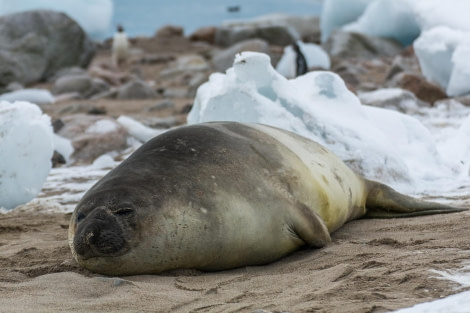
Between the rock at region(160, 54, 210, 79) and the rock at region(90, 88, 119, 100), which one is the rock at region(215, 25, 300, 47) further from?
the rock at region(90, 88, 119, 100)

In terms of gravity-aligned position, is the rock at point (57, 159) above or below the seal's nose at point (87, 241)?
below

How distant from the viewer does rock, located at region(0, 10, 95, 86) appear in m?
15.8

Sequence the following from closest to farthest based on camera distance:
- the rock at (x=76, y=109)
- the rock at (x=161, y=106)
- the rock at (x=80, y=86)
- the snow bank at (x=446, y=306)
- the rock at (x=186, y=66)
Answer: the snow bank at (x=446, y=306), the rock at (x=76, y=109), the rock at (x=161, y=106), the rock at (x=80, y=86), the rock at (x=186, y=66)

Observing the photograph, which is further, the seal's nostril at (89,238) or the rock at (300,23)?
the rock at (300,23)

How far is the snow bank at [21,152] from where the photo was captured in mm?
4535

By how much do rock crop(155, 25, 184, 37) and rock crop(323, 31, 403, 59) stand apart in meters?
9.85

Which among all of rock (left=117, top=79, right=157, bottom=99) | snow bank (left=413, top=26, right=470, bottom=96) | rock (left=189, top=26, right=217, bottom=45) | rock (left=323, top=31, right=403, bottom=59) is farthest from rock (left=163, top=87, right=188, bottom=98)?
rock (left=189, top=26, right=217, bottom=45)

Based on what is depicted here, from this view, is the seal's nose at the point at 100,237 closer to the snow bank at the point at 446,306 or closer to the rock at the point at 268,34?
the snow bank at the point at 446,306

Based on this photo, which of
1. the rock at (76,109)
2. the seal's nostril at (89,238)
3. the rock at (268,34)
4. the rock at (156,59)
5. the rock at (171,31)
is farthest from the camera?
the rock at (171,31)

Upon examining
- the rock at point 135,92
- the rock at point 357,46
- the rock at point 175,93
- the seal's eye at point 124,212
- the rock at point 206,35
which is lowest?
the rock at point 206,35

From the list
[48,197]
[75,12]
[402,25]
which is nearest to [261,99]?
[48,197]

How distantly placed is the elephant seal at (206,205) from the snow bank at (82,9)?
19783mm

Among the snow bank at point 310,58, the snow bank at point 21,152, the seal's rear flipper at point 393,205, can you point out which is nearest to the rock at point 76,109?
the snow bank at point 310,58

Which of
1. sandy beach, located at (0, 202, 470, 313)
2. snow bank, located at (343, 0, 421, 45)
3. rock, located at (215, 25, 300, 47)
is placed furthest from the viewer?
rock, located at (215, 25, 300, 47)
